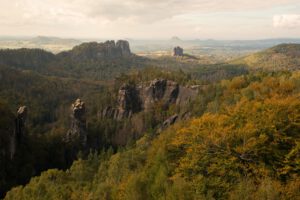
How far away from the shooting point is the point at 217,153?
54.2 m

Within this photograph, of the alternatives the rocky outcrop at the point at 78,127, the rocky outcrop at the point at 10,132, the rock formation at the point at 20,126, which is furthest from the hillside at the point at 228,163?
the rocky outcrop at the point at 78,127

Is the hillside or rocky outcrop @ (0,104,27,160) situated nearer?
the hillside

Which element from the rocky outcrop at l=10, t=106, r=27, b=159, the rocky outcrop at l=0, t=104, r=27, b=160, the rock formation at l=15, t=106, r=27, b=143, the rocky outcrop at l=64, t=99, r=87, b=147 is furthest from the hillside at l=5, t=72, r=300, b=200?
the rocky outcrop at l=64, t=99, r=87, b=147

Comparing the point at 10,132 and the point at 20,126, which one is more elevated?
the point at 10,132

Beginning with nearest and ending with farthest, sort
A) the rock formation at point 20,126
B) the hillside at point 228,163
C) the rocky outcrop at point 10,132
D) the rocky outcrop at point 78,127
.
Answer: the hillside at point 228,163 < the rocky outcrop at point 10,132 < the rock formation at point 20,126 < the rocky outcrop at point 78,127

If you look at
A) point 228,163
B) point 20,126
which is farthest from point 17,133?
point 228,163

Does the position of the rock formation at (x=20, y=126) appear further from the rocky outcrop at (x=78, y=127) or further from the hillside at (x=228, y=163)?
the hillside at (x=228, y=163)

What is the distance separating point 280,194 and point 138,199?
62.4ft

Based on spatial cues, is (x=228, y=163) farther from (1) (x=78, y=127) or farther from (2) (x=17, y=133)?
(1) (x=78, y=127)

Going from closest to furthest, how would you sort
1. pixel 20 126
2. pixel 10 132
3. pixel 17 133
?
pixel 10 132
pixel 17 133
pixel 20 126

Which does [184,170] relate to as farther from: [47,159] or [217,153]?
[47,159]

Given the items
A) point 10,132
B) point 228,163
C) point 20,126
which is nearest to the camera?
point 228,163

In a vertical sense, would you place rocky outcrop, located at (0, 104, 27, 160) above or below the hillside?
below

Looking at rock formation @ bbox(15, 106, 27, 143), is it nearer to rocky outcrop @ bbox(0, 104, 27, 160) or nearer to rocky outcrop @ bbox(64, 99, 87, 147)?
rocky outcrop @ bbox(0, 104, 27, 160)
